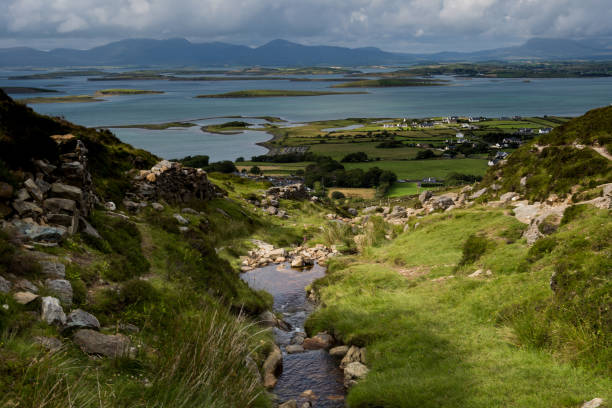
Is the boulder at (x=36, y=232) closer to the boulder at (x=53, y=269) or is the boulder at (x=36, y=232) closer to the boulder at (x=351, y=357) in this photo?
the boulder at (x=53, y=269)

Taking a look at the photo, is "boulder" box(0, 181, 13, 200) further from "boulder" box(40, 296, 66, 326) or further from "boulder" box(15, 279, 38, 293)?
"boulder" box(40, 296, 66, 326)

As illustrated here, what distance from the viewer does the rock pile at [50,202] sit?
1359 centimetres

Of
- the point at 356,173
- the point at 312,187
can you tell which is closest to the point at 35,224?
the point at 312,187

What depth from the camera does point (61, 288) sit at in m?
11.2

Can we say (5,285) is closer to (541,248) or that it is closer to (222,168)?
(541,248)

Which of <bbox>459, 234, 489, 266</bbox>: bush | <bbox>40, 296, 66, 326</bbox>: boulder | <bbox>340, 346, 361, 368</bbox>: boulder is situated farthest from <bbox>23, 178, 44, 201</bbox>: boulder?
<bbox>459, 234, 489, 266</bbox>: bush

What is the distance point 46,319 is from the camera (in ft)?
31.2

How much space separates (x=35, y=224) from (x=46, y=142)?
569cm

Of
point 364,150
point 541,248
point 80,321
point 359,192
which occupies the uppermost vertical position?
point 80,321

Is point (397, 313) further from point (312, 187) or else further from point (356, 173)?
point (356, 173)

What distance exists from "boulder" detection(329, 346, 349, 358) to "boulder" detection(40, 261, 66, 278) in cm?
973

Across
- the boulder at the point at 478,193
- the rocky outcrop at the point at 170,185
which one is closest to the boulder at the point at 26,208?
the rocky outcrop at the point at 170,185

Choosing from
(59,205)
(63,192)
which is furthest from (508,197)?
(59,205)

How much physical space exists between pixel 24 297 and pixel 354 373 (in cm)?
973
